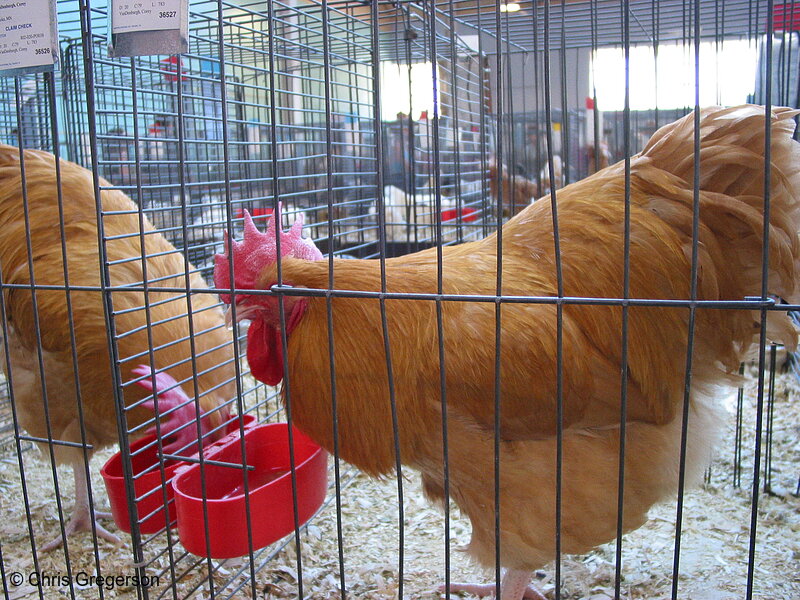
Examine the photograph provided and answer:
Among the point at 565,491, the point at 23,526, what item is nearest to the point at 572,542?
the point at 565,491

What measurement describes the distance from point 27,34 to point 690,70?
12.0 feet

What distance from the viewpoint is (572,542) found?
1921mm

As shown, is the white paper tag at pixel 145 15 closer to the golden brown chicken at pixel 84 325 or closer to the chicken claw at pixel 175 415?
the golden brown chicken at pixel 84 325

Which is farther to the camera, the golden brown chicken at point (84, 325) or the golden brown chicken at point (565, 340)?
the golden brown chicken at point (84, 325)

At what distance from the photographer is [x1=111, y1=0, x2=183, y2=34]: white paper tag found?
5.05 ft

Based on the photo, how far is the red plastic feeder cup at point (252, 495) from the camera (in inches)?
74.4

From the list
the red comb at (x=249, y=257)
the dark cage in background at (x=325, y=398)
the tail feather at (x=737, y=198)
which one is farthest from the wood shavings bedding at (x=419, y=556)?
the red comb at (x=249, y=257)

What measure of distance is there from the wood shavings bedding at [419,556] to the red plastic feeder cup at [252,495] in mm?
275

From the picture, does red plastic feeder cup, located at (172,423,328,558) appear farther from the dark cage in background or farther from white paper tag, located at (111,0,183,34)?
white paper tag, located at (111,0,183,34)

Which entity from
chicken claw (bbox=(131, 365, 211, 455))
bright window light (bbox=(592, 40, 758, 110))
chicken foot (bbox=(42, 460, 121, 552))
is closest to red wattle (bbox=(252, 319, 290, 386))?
chicken claw (bbox=(131, 365, 211, 455))

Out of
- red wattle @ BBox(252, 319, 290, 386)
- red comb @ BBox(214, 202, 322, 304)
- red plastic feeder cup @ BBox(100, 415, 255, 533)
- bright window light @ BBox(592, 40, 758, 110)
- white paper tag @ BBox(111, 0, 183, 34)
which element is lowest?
red plastic feeder cup @ BBox(100, 415, 255, 533)

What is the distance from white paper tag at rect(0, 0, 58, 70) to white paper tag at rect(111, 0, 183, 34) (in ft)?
0.74

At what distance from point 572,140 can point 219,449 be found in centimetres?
808

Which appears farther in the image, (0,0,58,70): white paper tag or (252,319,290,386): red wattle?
(252,319,290,386): red wattle
